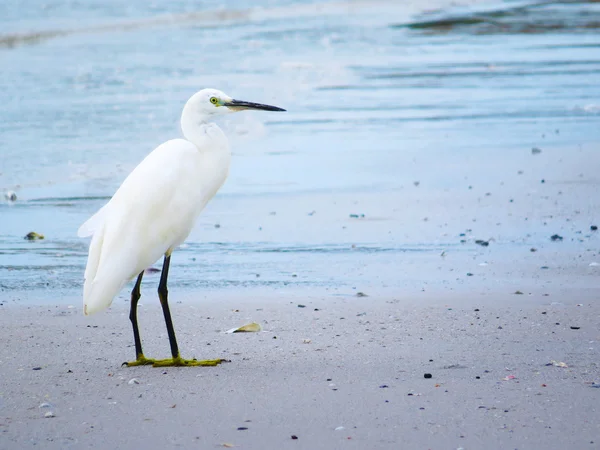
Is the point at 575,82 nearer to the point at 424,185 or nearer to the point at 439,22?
the point at 424,185

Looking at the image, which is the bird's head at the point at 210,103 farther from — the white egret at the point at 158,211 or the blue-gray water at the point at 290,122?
the blue-gray water at the point at 290,122

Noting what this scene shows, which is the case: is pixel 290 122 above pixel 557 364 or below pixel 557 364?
above

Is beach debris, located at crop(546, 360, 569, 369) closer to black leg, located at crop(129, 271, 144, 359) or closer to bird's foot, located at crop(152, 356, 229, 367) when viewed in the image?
bird's foot, located at crop(152, 356, 229, 367)

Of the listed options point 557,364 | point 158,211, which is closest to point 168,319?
→ point 158,211

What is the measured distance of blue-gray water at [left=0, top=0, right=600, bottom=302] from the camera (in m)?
8.00

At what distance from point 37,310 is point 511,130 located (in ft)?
24.3

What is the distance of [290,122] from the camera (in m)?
13.3

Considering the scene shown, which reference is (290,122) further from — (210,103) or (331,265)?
(210,103)

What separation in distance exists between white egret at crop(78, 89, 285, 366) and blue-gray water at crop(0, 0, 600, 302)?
4.92 ft

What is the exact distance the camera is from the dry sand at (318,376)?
4359 mm

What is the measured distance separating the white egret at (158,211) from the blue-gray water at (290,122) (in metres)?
1.50

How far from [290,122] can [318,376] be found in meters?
8.44

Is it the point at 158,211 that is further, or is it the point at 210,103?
the point at 210,103

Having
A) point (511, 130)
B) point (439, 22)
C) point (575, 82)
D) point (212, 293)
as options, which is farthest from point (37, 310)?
point (439, 22)
